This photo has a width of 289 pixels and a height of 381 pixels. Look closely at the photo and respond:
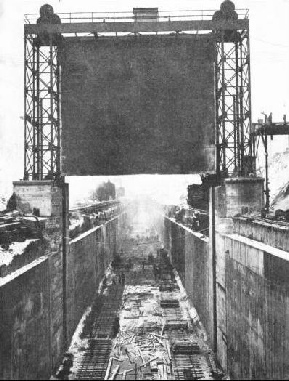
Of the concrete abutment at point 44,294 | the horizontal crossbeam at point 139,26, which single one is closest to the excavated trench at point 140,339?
the concrete abutment at point 44,294

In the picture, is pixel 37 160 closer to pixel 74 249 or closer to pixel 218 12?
pixel 74 249

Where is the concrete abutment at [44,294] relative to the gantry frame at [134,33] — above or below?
below

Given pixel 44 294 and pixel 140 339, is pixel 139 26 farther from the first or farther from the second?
pixel 140 339

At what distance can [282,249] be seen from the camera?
1115 centimetres

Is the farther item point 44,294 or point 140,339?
point 140,339

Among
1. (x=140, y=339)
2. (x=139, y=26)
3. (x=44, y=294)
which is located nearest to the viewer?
(x=44, y=294)

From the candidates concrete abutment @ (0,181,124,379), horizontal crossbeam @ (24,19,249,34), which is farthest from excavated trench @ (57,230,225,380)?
horizontal crossbeam @ (24,19,249,34)

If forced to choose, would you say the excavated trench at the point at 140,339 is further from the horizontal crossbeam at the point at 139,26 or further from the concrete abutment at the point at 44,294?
the horizontal crossbeam at the point at 139,26

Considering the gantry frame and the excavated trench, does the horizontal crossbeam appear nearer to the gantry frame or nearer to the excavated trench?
the gantry frame

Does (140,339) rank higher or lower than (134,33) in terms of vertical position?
lower

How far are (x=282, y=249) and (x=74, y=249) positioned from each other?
34.4 feet

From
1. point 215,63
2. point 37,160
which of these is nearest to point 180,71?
point 215,63

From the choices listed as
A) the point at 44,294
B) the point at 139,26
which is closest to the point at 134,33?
the point at 139,26

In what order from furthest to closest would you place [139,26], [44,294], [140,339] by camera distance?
[140,339] → [139,26] → [44,294]
